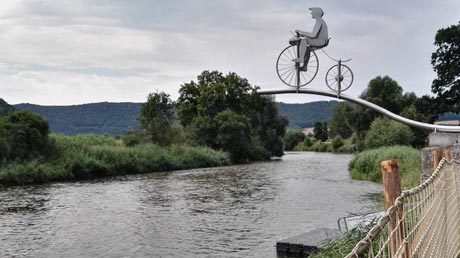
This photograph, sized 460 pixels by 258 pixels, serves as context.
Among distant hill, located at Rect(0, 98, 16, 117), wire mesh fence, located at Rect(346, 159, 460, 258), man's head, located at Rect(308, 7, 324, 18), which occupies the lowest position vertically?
wire mesh fence, located at Rect(346, 159, 460, 258)

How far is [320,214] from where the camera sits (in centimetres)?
1366

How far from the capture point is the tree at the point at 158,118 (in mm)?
37938

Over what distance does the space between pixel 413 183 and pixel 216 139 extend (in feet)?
104

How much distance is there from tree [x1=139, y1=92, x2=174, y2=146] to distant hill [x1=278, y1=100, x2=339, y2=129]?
106036 millimetres

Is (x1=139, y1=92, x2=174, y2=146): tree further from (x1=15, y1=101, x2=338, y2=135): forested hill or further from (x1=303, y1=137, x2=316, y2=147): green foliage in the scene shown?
(x1=303, y1=137, x2=316, y2=147): green foliage

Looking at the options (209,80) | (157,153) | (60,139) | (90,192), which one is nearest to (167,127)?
(157,153)

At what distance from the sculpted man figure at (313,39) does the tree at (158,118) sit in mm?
24150

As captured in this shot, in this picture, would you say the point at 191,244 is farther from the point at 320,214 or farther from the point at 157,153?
the point at 157,153

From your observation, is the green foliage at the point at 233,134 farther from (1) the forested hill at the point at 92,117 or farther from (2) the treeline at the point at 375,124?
(1) the forested hill at the point at 92,117

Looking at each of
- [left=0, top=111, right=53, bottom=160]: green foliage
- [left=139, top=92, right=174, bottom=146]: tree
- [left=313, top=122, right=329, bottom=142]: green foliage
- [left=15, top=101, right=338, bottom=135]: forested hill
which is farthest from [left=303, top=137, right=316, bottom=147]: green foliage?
[left=0, top=111, right=53, bottom=160]: green foliage

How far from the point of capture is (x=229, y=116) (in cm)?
4519

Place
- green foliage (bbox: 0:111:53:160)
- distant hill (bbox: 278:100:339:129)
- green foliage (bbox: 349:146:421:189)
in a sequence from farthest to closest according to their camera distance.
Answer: distant hill (bbox: 278:100:339:129)
green foliage (bbox: 0:111:53:160)
green foliage (bbox: 349:146:421:189)

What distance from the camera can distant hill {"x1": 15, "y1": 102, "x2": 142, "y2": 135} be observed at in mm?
89750

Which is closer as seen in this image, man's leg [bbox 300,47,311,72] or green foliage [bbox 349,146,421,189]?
man's leg [bbox 300,47,311,72]
